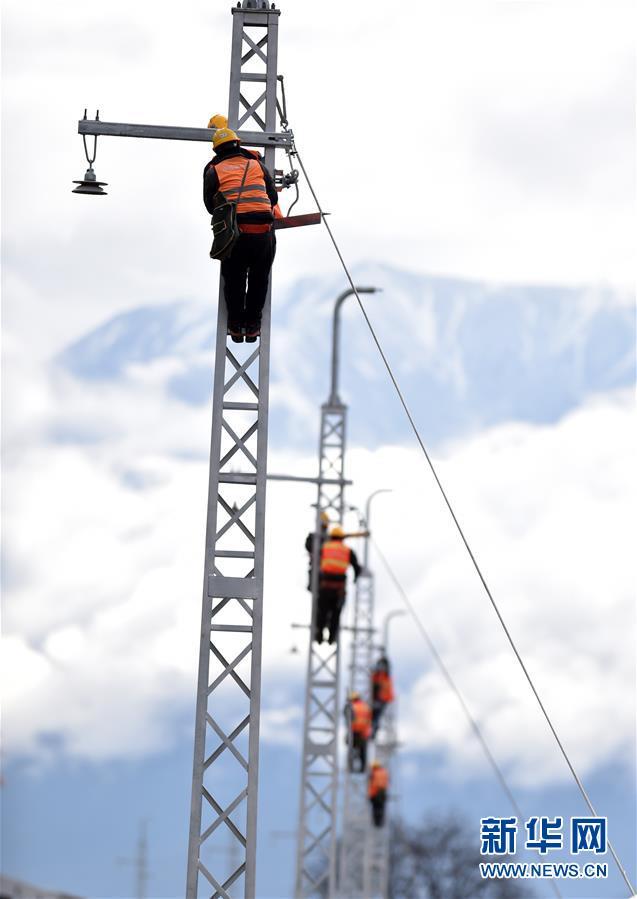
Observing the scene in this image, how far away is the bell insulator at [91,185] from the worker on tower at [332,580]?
1179cm

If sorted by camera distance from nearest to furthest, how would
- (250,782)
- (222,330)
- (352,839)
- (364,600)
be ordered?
(250,782) → (222,330) → (364,600) → (352,839)

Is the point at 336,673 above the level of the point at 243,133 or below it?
above

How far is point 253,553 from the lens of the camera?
13.5m

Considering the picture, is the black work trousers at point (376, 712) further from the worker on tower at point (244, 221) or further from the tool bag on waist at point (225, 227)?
the tool bag on waist at point (225, 227)

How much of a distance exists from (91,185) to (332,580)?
1233cm

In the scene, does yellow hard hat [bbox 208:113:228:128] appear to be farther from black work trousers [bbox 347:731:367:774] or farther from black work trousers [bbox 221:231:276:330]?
black work trousers [bbox 347:731:367:774]

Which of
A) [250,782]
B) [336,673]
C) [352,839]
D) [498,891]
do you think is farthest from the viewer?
[498,891]

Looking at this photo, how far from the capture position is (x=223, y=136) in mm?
13672

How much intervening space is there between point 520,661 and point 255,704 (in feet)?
7.38

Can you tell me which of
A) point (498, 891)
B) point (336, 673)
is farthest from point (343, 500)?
point (498, 891)

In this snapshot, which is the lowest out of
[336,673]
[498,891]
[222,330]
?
[222,330]

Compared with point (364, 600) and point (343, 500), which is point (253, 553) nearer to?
point (343, 500)

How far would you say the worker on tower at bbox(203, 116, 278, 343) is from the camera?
13547mm

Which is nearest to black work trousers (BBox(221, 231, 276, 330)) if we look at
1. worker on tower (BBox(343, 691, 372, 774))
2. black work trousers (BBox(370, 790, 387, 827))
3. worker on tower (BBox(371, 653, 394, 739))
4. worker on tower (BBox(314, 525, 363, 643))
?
worker on tower (BBox(314, 525, 363, 643))
